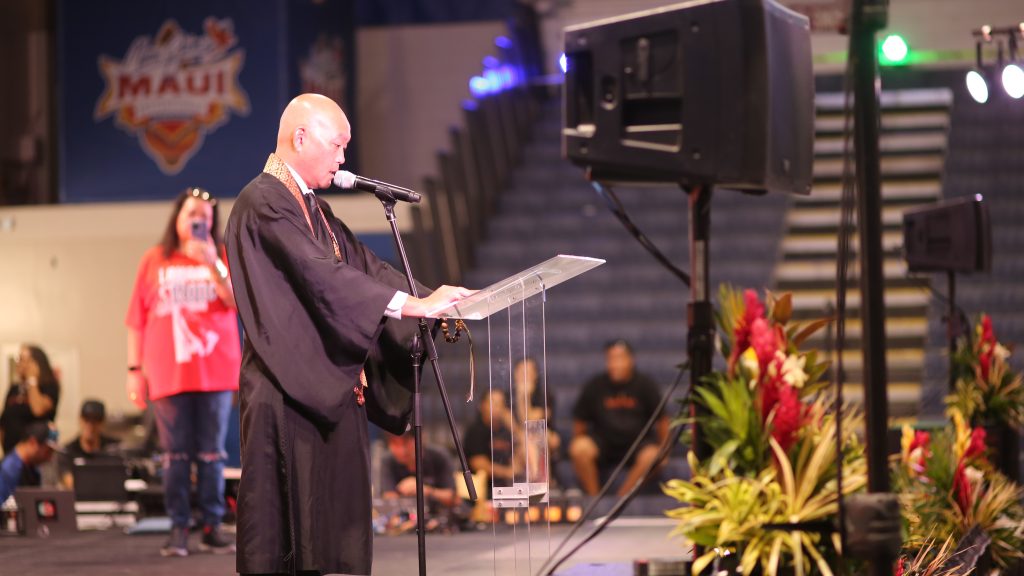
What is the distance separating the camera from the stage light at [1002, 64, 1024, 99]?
6.77 m

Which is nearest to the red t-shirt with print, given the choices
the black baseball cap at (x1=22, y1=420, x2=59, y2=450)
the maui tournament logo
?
the black baseball cap at (x1=22, y1=420, x2=59, y2=450)

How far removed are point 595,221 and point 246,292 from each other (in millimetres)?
7089

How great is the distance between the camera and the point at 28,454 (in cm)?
768

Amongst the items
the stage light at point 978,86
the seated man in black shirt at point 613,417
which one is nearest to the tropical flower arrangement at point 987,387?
the stage light at point 978,86

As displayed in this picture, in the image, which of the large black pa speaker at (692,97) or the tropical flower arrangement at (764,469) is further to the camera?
the tropical flower arrangement at (764,469)

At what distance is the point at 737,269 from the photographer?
9711mm

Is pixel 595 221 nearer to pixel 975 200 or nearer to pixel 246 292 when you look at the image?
pixel 975 200

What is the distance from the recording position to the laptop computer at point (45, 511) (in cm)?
653

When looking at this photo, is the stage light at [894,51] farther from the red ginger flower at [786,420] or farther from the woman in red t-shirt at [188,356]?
the red ginger flower at [786,420]

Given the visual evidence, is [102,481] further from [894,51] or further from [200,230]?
[894,51]

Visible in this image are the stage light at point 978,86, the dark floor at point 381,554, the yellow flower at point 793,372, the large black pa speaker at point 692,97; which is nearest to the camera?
the large black pa speaker at point 692,97

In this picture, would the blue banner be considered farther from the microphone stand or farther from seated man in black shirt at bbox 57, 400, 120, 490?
the microphone stand

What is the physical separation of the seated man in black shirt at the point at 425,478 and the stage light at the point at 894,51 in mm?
3878

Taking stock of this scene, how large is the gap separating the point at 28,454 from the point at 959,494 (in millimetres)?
5143
